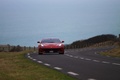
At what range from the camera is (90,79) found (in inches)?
493

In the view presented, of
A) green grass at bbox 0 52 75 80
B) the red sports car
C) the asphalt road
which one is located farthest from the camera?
the red sports car

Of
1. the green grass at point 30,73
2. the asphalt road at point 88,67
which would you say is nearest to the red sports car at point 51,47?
the asphalt road at point 88,67

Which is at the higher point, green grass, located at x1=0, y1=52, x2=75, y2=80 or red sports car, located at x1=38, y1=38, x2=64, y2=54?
red sports car, located at x1=38, y1=38, x2=64, y2=54

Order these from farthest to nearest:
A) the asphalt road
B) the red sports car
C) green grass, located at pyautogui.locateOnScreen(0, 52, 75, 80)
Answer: the red sports car < the asphalt road < green grass, located at pyautogui.locateOnScreen(0, 52, 75, 80)

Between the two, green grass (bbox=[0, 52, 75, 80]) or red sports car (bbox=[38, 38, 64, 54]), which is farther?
red sports car (bbox=[38, 38, 64, 54])

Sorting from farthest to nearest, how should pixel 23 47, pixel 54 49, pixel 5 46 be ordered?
pixel 23 47
pixel 5 46
pixel 54 49

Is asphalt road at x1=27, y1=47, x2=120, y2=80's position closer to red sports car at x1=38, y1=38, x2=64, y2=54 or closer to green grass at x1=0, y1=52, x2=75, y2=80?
green grass at x1=0, y1=52, x2=75, y2=80

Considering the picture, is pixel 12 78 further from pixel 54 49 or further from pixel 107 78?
pixel 54 49

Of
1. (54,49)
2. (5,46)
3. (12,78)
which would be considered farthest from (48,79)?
(5,46)

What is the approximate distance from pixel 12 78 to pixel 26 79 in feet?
1.73

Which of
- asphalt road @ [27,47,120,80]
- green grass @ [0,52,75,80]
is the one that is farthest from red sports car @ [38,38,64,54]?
green grass @ [0,52,75,80]

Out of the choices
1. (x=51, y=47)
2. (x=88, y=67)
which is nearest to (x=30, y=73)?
(x=88, y=67)

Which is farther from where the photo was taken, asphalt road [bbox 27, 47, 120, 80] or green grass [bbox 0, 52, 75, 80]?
asphalt road [bbox 27, 47, 120, 80]

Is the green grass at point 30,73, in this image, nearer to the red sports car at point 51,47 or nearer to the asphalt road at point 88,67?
the asphalt road at point 88,67
